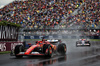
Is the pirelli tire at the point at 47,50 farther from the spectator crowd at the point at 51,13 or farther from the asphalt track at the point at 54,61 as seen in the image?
the spectator crowd at the point at 51,13

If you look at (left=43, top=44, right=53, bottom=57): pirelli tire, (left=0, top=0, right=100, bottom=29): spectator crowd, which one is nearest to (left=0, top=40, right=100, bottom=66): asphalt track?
(left=43, top=44, right=53, bottom=57): pirelli tire

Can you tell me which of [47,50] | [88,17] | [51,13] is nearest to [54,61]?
[47,50]

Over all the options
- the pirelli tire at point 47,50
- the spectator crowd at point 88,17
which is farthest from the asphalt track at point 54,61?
the spectator crowd at point 88,17

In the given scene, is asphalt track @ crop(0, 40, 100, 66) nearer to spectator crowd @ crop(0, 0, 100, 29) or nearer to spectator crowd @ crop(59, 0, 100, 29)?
spectator crowd @ crop(59, 0, 100, 29)

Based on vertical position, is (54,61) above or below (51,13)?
below

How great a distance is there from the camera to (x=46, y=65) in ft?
20.5

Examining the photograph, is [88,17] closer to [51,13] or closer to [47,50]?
[51,13]

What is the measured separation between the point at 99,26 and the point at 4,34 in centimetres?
2400

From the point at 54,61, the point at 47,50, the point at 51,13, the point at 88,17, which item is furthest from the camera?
the point at 51,13

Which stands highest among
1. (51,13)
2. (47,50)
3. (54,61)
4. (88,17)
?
(51,13)

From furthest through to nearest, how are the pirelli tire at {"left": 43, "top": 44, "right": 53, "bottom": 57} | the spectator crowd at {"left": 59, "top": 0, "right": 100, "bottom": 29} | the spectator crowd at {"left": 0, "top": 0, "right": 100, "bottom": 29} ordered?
the spectator crowd at {"left": 0, "top": 0, "right": 100, "bottom": 29}, the spectator crowd at {"left": 59, "top": 0, "right": 100, "bottom": 29}, the pirelli tire at {"left": 43, "top": 44, "right": 53, "bottom": 57}

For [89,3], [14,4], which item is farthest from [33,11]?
[89,3]

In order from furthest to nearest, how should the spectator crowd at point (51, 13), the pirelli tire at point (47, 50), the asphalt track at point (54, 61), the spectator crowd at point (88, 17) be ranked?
1. the spectator crowd at point (51, 13)
2. the spectator crowd at point (88, 17)
3. the pirelli tire at point (47, 50)
4. the asphalt track at point (54, 61)

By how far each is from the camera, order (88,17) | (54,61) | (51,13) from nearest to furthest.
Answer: (54,61), (88,17), (51,13)
